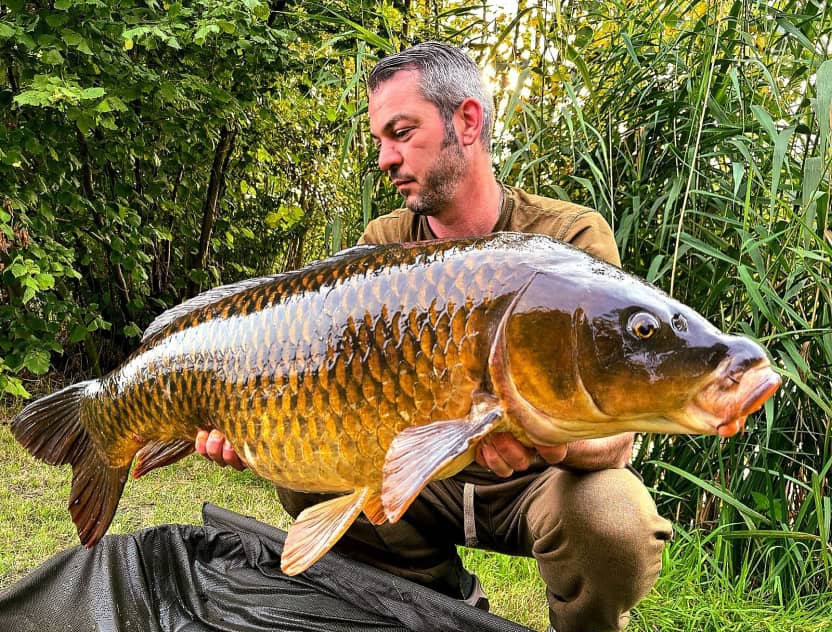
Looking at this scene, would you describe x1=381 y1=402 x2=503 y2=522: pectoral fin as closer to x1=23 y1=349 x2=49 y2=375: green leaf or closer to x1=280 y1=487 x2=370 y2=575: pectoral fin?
x1=280 y1=487 x2=370 y2=575: pectoral fin

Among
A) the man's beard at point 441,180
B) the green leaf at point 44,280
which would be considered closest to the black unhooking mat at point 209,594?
the man's beard at point 441,180

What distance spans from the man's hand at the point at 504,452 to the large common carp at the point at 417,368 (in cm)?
4

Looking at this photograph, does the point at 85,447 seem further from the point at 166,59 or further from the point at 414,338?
the point at 166,59

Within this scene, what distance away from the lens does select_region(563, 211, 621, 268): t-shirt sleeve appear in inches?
60.2

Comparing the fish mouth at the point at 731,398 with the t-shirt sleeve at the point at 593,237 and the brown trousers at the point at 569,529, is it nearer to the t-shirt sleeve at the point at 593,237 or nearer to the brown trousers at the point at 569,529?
the brown trousers at the point at 569,529

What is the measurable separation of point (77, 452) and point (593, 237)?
1.12m

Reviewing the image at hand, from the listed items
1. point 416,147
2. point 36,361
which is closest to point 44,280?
point 36,361

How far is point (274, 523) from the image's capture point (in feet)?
7.83

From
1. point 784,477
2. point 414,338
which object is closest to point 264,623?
point 414,338

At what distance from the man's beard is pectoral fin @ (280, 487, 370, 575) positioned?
A: 75cm

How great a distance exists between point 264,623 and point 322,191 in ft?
11.4

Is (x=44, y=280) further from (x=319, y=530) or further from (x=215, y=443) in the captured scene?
(x=319, y=530)

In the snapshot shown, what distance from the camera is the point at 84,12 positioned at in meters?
2.63

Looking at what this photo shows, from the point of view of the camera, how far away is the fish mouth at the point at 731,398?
30.2 inches
